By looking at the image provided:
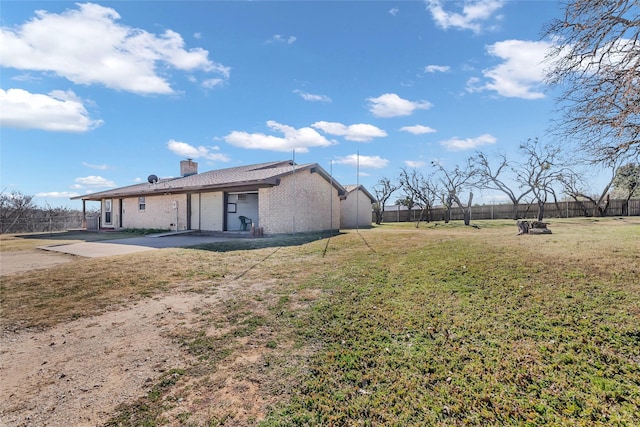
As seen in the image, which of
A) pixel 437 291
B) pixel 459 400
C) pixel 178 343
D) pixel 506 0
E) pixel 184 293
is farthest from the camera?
pixel 506 0

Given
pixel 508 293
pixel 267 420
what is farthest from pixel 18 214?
pixel 508 293

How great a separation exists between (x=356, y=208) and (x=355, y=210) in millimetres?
217

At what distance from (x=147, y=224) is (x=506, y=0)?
21.3 meters

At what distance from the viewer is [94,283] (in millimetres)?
6387

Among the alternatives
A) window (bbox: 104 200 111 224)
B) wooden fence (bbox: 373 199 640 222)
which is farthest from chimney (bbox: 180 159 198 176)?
wooden fence (bbox: 373 199 640 222)

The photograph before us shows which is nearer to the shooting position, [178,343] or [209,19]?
[178,343]

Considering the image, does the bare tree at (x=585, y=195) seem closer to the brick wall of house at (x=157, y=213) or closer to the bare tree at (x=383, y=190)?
the bare tree at (x=383, y=190)

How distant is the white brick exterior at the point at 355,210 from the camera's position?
23.2 m

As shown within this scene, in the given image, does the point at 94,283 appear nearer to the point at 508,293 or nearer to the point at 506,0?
the point at 508,293

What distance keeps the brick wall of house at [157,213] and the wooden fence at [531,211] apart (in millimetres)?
22007

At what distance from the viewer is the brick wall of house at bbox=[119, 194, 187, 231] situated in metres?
17.9

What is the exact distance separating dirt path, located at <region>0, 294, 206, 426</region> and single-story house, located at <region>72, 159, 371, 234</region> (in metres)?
9.87

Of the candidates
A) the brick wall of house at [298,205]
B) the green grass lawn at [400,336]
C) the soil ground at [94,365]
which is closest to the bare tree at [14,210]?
the brick wall of house at [298,205]

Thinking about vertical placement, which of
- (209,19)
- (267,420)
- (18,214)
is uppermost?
(209,19)
